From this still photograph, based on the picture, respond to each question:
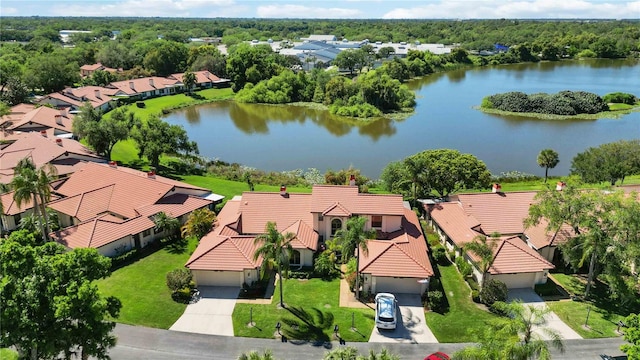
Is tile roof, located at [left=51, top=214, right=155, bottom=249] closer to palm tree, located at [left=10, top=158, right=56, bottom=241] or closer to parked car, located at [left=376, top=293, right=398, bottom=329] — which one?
palm tree, located at [left=10, top=158, right=56, bottom=241]

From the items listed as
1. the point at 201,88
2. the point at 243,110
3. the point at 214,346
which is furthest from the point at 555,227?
the point at 201,88

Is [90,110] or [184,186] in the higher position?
[90,110]

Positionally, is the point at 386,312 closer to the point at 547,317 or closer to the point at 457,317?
the point at 457,317

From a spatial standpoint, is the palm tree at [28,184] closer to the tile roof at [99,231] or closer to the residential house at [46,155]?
the tile roof at [99,231]

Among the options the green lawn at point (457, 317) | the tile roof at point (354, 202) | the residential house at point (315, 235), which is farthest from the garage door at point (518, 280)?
the tile roof at point (354, 202)

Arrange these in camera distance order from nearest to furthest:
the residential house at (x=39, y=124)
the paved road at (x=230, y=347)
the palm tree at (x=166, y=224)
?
1. the paved road at (x=230, y=347)
2. the palm tree at (x=166, y=224)
3. the residential house at (x=39, y=124)

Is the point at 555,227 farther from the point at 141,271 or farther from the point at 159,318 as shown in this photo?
the point at 141,271
